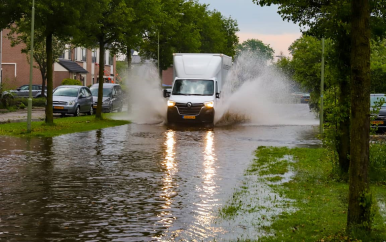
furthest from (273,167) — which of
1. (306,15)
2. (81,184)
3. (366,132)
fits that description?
(366,132)

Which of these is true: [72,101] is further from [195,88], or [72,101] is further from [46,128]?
[46,128]

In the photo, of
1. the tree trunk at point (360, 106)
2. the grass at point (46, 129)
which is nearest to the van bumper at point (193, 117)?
the grass at point (46, 129)

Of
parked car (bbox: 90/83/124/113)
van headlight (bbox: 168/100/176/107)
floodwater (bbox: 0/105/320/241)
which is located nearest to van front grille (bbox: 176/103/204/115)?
van headlight (bbox: 168/100/176/107)

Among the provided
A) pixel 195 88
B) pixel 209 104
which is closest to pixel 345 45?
pixel 209 104

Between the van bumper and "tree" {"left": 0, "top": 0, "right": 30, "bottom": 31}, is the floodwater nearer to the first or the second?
"tree" {"left": 0, "top": 0, "right": 30, "bottom": 31}

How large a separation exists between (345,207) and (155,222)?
Answer: 9.10 feet

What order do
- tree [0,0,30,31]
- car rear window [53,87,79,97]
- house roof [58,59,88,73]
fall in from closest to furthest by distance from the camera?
1. tree [0,0,30,31]
2. car rear window [53,87,79,97]
3. house roof [58,59,88,73]

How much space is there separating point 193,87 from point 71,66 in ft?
148

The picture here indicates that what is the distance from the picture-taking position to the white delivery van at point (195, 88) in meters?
28.2

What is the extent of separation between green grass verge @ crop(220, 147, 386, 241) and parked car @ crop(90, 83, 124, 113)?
26.1 m

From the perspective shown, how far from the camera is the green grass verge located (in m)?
7.23

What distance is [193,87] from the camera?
2922 centimetres

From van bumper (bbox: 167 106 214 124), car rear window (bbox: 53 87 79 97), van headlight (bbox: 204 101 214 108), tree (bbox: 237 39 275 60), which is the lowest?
van bumper (bbox: 167 106 214 124)

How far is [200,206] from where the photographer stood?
916 centimetres
